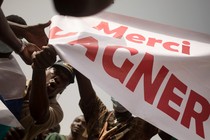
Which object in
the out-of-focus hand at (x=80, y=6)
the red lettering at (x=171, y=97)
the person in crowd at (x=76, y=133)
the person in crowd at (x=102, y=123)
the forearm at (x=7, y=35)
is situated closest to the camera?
the out-of-focus hand at (x=80, y=6)

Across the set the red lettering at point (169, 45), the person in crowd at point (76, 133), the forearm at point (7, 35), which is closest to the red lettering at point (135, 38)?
the red lettering at point (169, 45)

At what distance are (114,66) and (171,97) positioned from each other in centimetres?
28

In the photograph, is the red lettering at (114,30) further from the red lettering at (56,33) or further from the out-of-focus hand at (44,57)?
the out-of-focus hand at (44,57)

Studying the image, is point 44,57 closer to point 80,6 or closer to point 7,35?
point 7,35

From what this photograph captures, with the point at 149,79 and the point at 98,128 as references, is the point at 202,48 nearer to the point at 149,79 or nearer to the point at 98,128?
the point at 149,79

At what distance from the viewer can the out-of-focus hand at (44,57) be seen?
166cm

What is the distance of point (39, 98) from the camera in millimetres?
1836

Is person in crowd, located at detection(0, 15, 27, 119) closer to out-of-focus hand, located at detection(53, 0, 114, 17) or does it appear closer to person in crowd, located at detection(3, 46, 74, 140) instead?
person in crowd, located at detection(3, 46, 74, 140)

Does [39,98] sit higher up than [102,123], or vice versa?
[39,98]

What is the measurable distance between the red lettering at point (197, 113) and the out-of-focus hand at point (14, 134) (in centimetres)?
75

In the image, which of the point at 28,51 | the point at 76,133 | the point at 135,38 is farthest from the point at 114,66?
the point at 76,133

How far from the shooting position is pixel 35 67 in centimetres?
173

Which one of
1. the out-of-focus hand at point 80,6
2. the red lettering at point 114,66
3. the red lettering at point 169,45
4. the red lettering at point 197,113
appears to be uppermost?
the out-of-focus hand at point 80,6

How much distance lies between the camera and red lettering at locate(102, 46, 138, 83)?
1611mm
